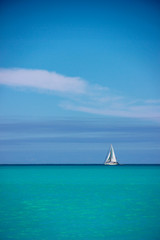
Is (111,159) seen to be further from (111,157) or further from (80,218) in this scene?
(80,218)

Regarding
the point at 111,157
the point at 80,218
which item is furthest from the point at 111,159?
the point at 80,218

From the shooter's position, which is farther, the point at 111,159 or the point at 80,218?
the point at 111,159

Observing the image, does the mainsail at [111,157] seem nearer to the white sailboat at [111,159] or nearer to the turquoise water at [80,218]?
the white sailboat at [111,159]

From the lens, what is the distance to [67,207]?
2517 centimetres

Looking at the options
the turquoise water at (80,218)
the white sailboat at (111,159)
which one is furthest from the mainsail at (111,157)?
the turquoise water at (80,218)

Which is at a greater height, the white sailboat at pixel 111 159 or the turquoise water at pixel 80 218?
the white sailboat at pixel 111 159

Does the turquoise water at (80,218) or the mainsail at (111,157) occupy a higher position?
the mainsail at (111,157)

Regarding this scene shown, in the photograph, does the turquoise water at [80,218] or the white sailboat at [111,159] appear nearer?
the turquoise water at [80,218]

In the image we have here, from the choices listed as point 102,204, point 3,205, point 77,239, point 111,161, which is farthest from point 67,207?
point 111,161

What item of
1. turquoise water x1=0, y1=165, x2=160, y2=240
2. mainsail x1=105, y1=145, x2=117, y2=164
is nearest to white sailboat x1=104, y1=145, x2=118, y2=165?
mainsail x1=105, y1=145, x2=117, y2=164

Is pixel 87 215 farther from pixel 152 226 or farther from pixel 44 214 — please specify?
pixel 152 226

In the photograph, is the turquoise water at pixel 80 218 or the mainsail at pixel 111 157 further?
the mainsail at pixel 111 157

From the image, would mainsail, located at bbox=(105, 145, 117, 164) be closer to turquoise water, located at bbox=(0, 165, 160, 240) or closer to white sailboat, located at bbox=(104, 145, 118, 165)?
white sailboat, located at bbox=(104, 145, 118, 165)

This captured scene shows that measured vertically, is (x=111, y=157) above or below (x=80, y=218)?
above
